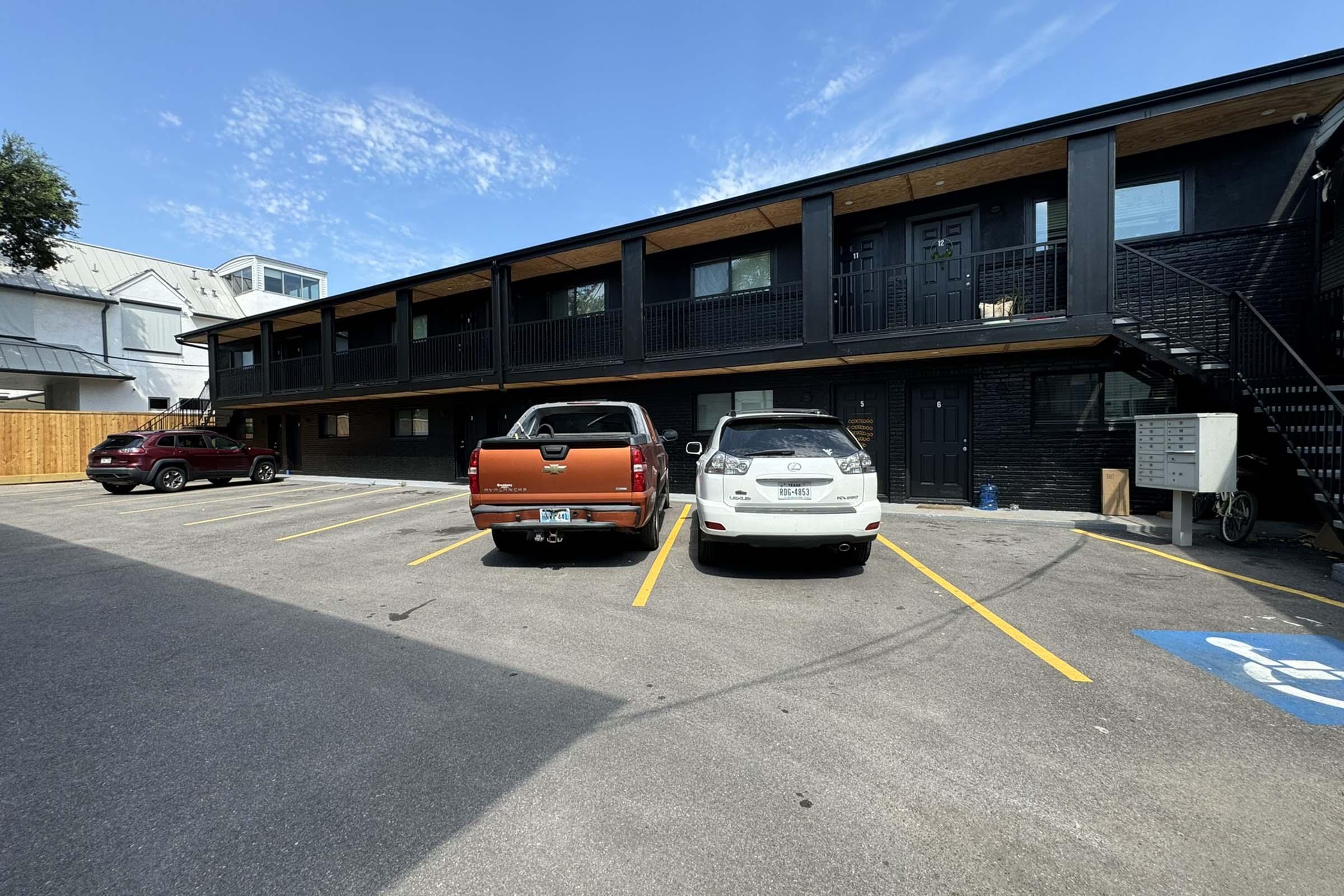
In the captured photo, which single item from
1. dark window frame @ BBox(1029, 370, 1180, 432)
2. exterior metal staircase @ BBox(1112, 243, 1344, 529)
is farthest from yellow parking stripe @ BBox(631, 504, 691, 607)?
exterior metal staircase @ BBox(1112, 243, 1344, 529)

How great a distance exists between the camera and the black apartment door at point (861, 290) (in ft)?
36.4

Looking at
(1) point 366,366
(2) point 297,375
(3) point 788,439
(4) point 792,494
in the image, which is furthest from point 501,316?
(4) point 792,494

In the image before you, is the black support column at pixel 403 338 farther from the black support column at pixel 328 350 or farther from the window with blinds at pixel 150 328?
the window with blinds at pixel 150 328

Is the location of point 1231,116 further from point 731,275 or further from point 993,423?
point 731,275

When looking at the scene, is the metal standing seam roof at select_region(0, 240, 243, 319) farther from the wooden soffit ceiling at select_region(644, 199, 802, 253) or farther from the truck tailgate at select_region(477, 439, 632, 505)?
the truck tailgate at select_region(477, 439, 632, 505)

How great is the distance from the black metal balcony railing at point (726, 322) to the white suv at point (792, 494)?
581cm

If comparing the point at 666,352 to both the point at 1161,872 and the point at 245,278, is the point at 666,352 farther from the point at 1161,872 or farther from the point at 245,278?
the point at 245,278

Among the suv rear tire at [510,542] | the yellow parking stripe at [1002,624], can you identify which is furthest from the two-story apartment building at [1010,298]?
the suv rear tire at [510,542]

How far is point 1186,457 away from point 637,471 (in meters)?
7.06

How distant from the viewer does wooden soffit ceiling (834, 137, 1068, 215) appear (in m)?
9.32

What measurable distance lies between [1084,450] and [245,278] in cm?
4175

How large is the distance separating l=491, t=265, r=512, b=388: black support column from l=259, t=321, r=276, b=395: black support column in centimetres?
1153

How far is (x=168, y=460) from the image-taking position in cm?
1533

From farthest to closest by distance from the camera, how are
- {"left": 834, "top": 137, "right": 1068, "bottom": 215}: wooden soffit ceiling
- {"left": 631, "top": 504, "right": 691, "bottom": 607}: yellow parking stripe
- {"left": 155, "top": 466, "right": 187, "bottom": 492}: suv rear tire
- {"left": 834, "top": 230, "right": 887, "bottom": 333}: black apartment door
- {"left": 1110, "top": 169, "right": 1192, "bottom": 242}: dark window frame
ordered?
1. {"left": 155, "top": 466, "right": 187, "bottom": 492}: suv rear tire
2. {"left": 834, "top": 230, "right": 887, "bottom": 333}: black apartment door
3. {"left": 1110, "top": 169, "right": 1192, "bottom": 242}: dark window frame
4. {"left": 834, "top": 137, "right": 1068, "bottom": 215}: wooden soffit ceiling
5. {"left": 631, "top": 504, "right": 691, "bottom": 607}: yellow parking stripe
